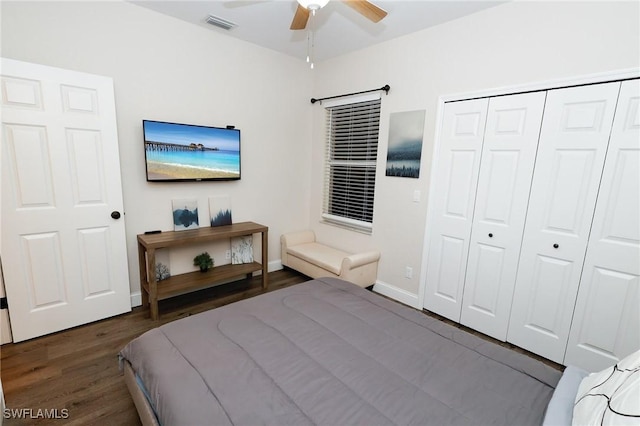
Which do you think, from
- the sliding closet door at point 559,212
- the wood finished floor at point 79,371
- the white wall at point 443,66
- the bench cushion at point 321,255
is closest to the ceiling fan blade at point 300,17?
the white wall at point 443,66

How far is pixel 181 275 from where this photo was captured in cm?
310

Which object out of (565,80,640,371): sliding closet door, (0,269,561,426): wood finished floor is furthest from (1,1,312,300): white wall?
(565,80,640,371): sliding closet door

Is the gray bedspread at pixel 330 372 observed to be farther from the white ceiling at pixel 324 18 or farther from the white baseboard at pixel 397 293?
the white ceiling at pixel 324 18

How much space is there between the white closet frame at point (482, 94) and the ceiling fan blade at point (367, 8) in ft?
3.72

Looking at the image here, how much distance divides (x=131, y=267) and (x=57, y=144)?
1.25 metres

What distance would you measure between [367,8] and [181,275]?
2930 mm

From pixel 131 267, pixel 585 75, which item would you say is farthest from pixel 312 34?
pixel 131 267

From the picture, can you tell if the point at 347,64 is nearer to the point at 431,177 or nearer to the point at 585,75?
the point at 431,177

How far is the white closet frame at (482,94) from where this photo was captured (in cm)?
192

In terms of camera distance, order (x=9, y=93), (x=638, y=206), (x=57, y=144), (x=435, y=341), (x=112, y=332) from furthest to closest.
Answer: (x=112, y=332) < (x=57, y=144) < (x=9, y=93) < (x=638, y=206) < (x=435, y=341)

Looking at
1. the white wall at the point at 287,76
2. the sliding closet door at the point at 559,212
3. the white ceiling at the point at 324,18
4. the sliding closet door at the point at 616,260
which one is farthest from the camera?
the white ceiling at the point at 324,18

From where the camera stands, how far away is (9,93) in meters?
2.05

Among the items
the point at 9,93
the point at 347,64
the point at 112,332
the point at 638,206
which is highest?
the point at 347,64

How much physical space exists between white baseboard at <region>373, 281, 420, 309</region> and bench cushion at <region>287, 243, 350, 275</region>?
0.54 m
